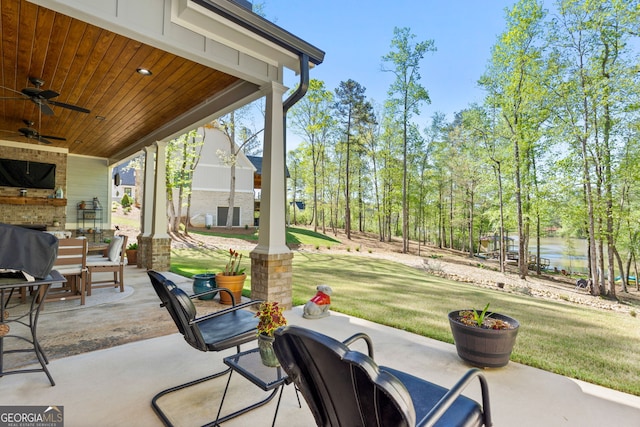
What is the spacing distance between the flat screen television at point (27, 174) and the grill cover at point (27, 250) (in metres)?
8.41

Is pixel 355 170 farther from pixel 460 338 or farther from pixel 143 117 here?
pixel 460 338

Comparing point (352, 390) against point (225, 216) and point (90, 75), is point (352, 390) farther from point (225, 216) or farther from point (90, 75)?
point (225, 216)

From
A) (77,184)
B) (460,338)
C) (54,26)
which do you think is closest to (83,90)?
(54,26)

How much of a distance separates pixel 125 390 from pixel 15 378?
3.33ft

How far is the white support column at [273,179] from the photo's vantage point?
411 centimetres

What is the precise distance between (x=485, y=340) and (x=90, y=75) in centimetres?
550

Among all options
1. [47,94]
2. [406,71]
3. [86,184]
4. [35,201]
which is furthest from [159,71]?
[406,71]

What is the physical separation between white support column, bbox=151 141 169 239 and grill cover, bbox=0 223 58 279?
16.7 feet

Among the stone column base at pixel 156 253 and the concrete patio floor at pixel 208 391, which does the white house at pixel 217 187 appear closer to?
the stone column base at pixel 156 253

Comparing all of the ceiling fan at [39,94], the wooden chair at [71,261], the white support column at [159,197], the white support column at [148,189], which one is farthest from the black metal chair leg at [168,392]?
the white support column at [148,189]

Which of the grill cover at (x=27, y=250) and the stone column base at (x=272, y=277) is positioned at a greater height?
the grill cover at (x=27, y=250)

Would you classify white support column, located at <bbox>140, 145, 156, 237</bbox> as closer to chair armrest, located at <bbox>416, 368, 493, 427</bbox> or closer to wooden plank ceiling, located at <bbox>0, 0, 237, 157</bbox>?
wooden plank ceiling, located at <bbox>0, 0, 237, 157</bbox>

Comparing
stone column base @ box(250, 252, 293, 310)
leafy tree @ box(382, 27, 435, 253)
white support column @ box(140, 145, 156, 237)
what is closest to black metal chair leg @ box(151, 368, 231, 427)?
stone column base @ box(250, 252, 293, 310)

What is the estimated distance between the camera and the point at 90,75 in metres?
4.11
